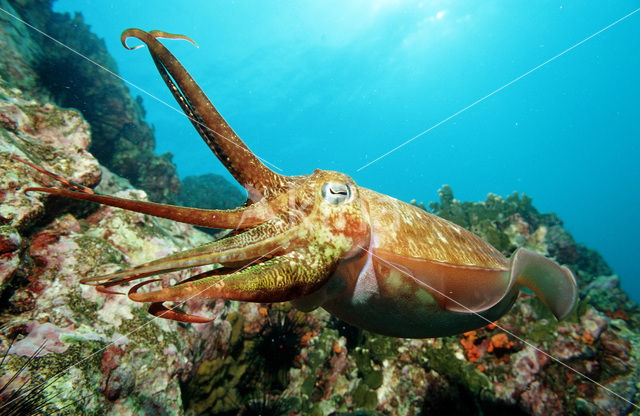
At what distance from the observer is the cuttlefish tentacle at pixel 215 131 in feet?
5.36

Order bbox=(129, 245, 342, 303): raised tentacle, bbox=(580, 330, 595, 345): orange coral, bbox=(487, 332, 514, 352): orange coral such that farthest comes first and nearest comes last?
bbox=(580, 330, 595, 345): orange coral → bbox=(487, 332, 514, 352): orange coral → bbox=(129, 245, 342, 303): raised tentacle

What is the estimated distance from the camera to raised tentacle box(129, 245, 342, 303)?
103cm

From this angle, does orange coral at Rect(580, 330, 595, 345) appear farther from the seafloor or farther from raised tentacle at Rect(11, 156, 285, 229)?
raised tentacle at Rect(11, 156, 285, 229)

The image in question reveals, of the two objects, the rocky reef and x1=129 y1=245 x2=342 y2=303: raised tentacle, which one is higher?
the rocky reef

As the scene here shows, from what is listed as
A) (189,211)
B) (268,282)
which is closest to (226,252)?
(268,282)

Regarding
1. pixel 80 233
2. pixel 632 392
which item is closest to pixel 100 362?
pixel 80 233

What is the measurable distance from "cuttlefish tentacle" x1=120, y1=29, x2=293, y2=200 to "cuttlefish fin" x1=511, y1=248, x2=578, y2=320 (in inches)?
73.6

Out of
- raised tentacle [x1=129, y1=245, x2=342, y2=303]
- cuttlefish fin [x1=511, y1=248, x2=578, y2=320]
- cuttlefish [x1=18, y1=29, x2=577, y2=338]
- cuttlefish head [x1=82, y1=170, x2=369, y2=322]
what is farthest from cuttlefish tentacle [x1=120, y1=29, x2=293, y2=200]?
cuttlefish fin [x1=511, y1=248, x2=578, y2=320]

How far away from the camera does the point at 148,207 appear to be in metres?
1.18

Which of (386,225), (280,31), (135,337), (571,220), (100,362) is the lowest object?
(100,362)

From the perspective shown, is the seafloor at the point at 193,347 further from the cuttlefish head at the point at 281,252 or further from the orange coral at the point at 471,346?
the cuttlefish head at the point at 281,252

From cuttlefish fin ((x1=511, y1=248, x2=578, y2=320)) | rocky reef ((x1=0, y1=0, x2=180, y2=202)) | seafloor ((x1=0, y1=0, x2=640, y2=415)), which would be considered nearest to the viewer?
cuttlefish fin ((x1=511, y1=248, x2=578, y2=320))

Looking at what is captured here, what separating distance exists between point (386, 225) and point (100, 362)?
2905 millimetres

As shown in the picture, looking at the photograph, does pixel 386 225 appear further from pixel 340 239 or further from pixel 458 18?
pixel 458 18
